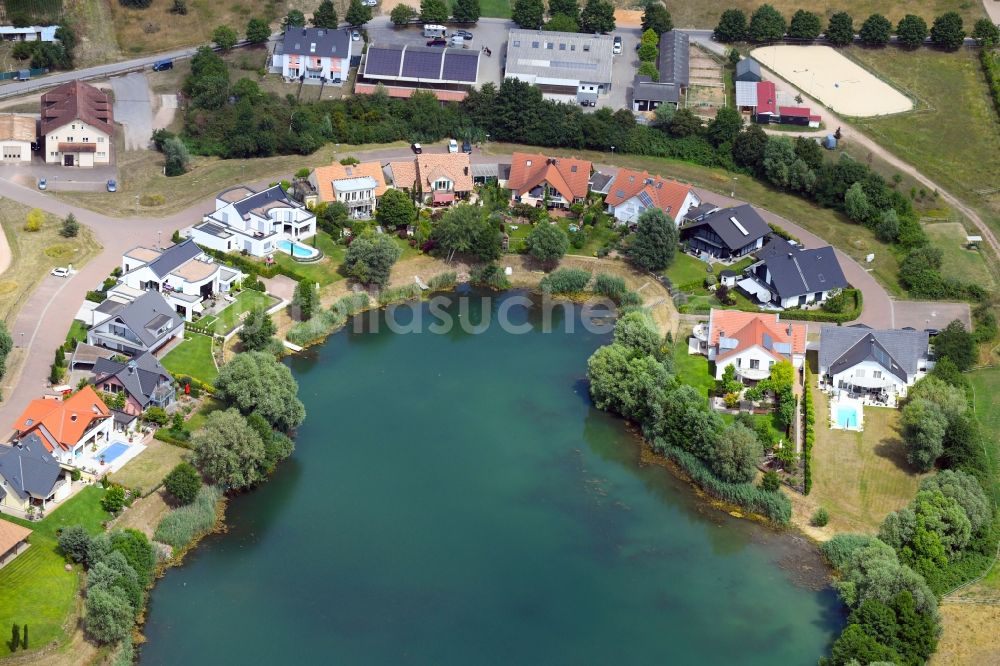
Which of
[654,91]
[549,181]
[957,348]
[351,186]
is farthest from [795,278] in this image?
[351,186]

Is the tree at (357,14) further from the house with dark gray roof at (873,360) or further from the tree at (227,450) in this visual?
the tree at (227,450)

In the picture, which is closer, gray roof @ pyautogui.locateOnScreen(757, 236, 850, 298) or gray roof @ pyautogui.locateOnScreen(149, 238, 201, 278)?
gray roof @ pyautogui.locateOnScreen(149, 238, 201, 278)

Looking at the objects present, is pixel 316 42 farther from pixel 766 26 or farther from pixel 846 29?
pixel 846 29

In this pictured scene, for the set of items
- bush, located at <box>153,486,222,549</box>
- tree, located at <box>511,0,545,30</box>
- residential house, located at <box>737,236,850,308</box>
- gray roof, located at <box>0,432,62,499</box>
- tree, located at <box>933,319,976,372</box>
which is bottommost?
bush, located at <box>153,486,222,549</box>

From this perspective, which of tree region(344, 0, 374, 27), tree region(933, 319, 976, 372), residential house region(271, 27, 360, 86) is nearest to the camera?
tree region(933, 319, 976, 372)

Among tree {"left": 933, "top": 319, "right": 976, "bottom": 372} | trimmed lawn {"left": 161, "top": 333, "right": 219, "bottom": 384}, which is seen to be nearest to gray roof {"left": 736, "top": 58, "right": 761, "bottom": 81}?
tree {"left": 933, "top": 319, "right": 976, "bottom": 372}

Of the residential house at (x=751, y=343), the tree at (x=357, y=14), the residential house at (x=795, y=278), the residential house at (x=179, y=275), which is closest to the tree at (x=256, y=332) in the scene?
the residential house at (x=179, y=275)

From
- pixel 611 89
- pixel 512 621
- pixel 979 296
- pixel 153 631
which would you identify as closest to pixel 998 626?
pixel 512 621

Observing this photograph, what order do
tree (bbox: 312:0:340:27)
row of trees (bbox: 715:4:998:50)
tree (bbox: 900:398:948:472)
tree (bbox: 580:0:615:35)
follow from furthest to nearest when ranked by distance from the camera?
1. tree (bbox: 580:0:615:35)
2. row of trees (bbox: 715:4:998:50)
3. tree (bbox: 312:0:340:27)
4. tree (bbox: 900:398:948:472)

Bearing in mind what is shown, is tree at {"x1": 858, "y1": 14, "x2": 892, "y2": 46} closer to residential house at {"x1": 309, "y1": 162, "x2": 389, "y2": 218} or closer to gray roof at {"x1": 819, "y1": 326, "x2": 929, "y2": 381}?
gray roof at {"x1": 819, "y1": 326, "x2": 929, "y2": 381}
